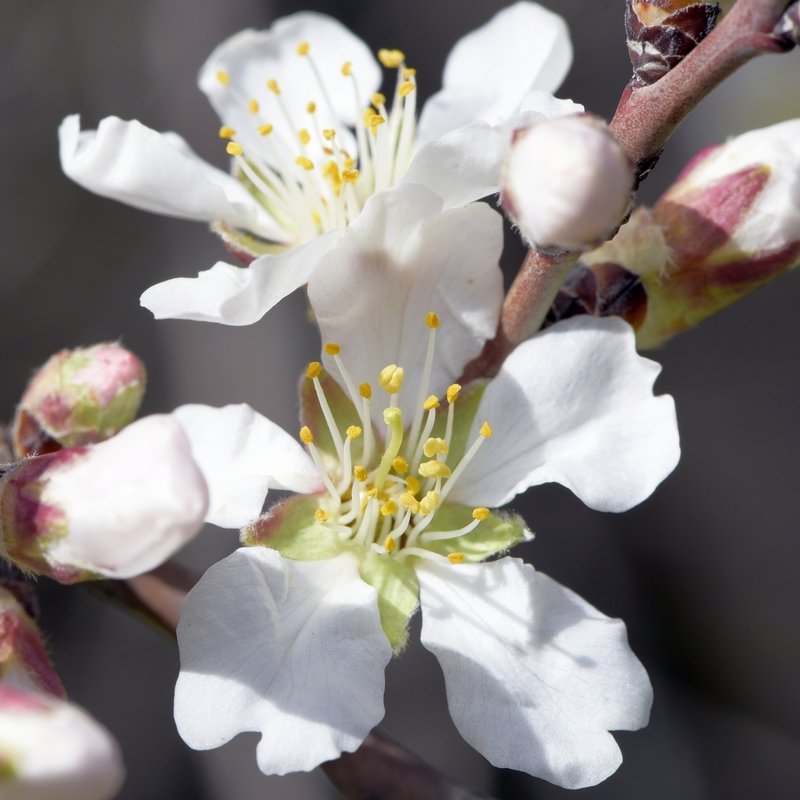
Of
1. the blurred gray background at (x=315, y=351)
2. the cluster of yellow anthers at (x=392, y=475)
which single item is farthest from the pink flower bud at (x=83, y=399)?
the blurred gray background at (x=315, y=351)

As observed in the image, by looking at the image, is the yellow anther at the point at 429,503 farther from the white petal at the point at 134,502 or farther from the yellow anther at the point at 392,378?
the white petal at the point at 134,502

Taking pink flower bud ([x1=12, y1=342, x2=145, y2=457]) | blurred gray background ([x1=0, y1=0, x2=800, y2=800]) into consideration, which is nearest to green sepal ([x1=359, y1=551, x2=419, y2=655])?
pink flower bud ([x1=12, y1=342, x2=145, y2=457])

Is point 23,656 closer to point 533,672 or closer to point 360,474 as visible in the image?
point 360,474

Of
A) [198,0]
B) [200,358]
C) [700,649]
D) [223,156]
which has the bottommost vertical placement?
[700,649]

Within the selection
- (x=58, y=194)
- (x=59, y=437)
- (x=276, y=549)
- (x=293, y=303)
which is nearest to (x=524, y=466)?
(x=276, y=549)

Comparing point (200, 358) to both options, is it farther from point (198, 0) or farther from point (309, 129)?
point (309, 129)
